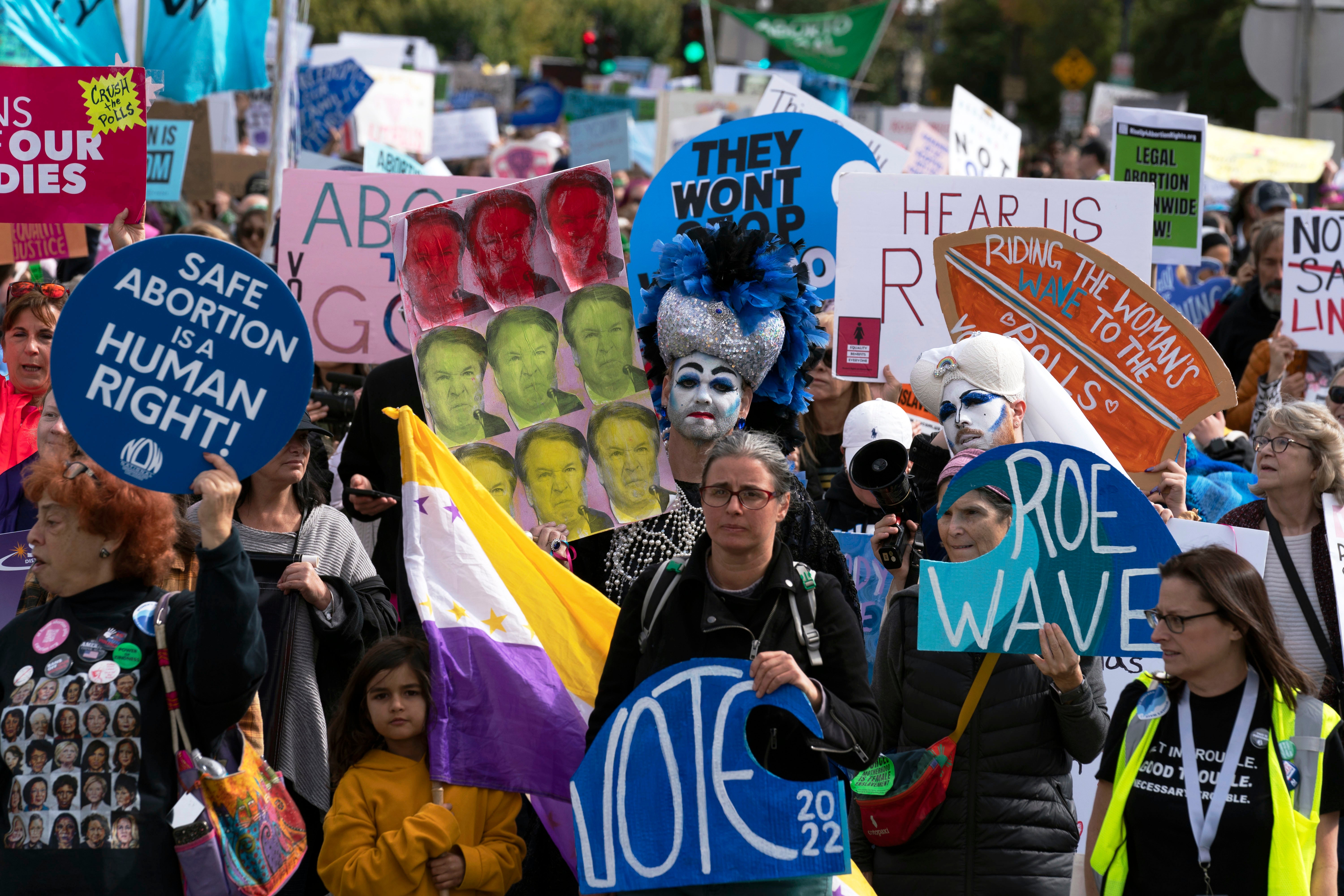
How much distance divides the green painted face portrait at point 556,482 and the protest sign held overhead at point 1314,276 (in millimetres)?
3515

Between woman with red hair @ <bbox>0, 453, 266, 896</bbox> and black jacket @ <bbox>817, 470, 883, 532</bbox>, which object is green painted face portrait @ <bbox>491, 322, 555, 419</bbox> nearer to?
black jacket @ <bbox>817, 470, 883, 532</bbox>

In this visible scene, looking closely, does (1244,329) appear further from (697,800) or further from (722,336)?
(697,800)

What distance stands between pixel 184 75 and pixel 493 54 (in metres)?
50.5

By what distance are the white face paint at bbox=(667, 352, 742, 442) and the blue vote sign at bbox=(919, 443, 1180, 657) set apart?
3.06 feet

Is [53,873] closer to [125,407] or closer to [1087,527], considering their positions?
[125,407]

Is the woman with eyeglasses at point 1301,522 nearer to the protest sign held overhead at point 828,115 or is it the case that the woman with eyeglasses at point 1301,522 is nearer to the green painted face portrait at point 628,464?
the green painted face portrait at point 628,464

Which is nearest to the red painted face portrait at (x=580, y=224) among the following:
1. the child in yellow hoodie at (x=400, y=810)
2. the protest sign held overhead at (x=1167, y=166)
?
the child in yellow hoodie at (x=400, y=810)

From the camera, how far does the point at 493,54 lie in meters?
57.8

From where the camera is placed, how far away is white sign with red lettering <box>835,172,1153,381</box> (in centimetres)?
529

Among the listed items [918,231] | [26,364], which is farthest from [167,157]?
[918,231]

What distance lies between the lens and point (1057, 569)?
10.8ft

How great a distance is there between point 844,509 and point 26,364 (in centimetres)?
267

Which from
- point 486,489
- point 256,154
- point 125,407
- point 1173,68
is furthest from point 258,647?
point 1173,68

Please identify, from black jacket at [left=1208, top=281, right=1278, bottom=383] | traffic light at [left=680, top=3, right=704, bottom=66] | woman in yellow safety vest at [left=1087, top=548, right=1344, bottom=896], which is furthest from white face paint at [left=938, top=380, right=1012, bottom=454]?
traffic light at [left=680, top=3, right=704, bottom=66]
